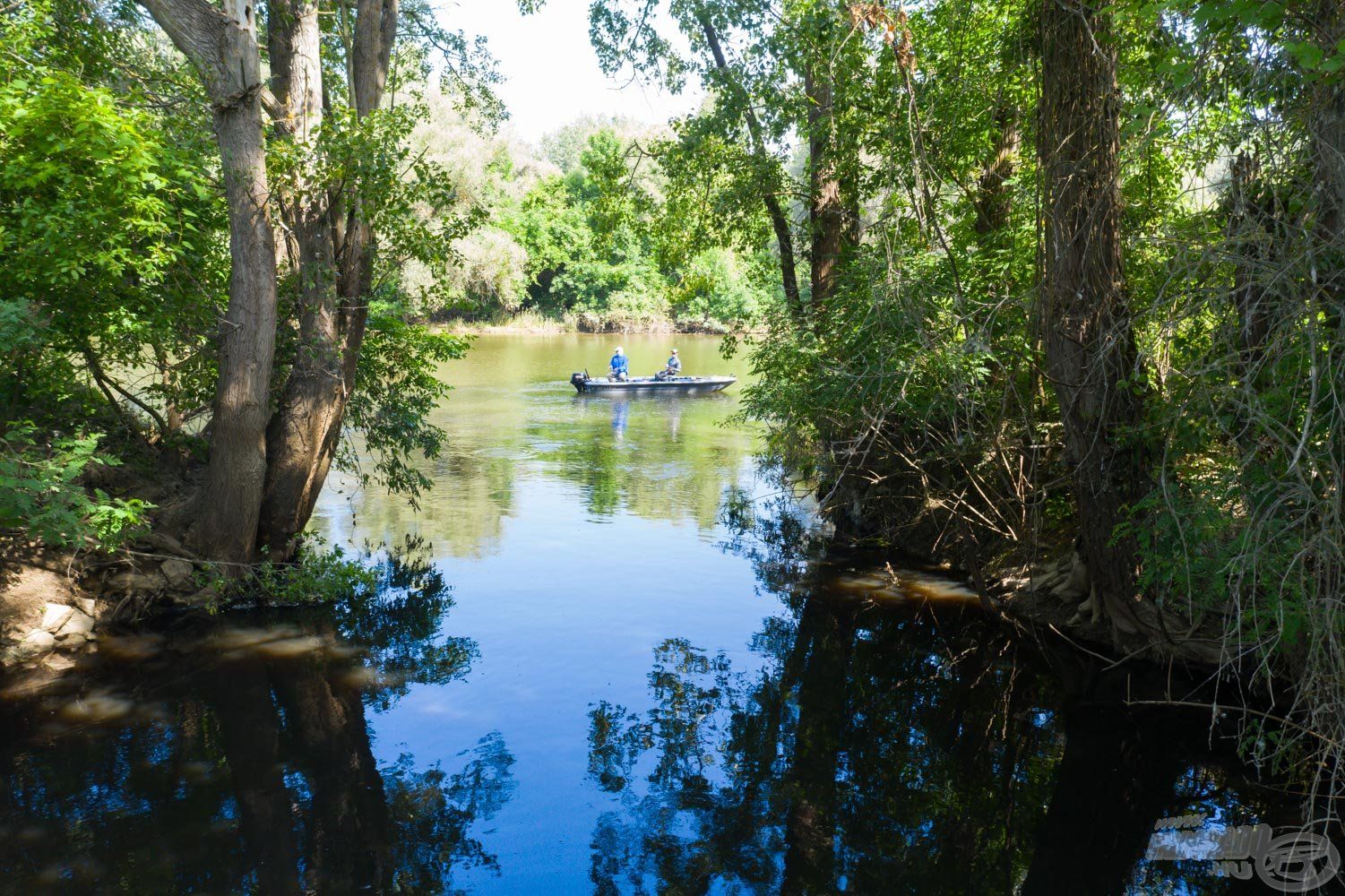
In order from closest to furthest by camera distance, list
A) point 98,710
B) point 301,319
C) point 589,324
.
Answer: point 98,710, point 301,319, point 589,324

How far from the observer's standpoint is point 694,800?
233 inches

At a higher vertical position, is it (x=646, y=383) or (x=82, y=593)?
(x=646, y=383)

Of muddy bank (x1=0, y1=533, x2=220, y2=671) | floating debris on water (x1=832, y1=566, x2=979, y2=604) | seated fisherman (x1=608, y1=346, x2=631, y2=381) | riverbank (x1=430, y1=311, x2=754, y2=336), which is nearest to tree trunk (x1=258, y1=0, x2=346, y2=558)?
muddy bank (x1=0, y1=533, x2=220, y2=671)

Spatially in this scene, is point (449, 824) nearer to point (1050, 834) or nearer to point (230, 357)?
point (1050, 834)

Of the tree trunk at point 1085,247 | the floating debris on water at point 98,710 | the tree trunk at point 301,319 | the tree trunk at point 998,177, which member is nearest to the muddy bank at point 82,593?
the floating debris on water at point 98,710

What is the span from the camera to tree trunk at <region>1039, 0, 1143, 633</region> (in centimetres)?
689

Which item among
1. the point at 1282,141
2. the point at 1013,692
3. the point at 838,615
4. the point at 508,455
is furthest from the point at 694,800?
the point at 508,455

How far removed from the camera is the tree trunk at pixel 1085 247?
689 centimetres

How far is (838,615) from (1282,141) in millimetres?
5951

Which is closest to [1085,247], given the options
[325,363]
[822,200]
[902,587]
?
[902,587]

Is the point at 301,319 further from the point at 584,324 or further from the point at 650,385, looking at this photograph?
the point at 584,324

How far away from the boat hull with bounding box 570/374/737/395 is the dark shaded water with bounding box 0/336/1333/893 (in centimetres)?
1317

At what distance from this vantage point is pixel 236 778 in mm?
5934

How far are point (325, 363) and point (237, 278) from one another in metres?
1.17
